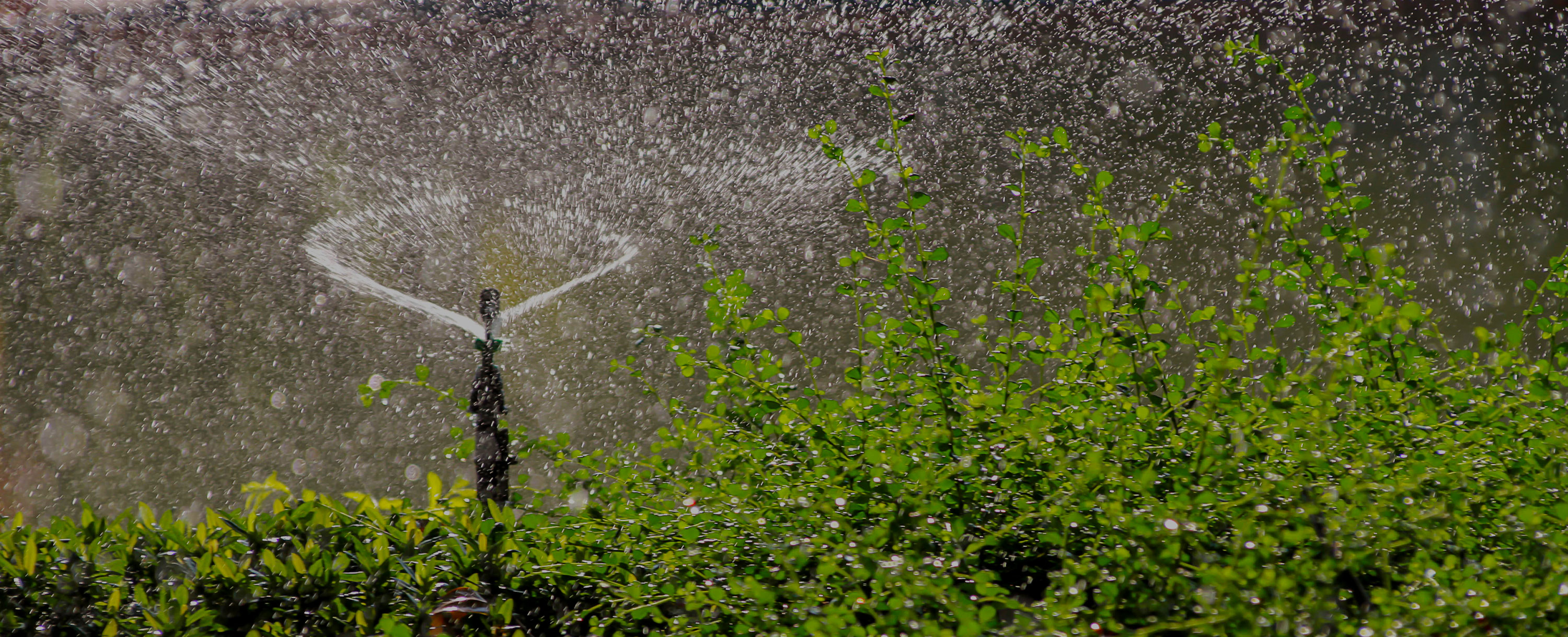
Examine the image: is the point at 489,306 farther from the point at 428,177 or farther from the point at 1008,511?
the point at 428,177

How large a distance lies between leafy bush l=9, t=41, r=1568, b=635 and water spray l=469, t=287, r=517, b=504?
61 centimetres

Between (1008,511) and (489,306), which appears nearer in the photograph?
(1008,511)

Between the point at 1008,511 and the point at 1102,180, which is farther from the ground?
the point at 1102,180

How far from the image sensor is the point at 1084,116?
5.32m

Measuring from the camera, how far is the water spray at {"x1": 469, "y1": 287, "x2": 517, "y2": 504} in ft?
6.52

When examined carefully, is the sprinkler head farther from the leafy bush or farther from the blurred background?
the blurred background

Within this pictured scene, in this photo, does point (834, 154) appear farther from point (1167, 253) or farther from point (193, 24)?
point (193, 24)

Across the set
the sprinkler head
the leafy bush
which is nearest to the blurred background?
the sprinkler head

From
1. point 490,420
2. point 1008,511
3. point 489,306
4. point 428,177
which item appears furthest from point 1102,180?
point 428,177

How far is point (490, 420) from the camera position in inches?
84.8

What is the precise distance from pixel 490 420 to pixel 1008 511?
4.84 ft

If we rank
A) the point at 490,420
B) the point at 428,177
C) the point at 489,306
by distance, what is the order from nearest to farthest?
the point at 490,420, the point at 489,306, the point at 428,177

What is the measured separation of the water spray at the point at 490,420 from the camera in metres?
1.99

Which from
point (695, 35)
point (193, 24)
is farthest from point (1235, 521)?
point (193, 24)
